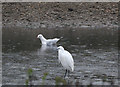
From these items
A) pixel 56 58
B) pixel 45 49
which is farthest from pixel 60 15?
pixel 56 58

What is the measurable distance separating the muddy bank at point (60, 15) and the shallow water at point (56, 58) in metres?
1.41

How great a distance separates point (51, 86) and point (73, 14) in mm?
15344

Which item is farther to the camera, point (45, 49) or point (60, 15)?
point (60, 15)

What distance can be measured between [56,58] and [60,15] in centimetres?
1040

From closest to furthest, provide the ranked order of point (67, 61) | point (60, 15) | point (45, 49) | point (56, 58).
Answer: point (67, 61)
point (56, 58)
point (45, 49)
point (60, 15)

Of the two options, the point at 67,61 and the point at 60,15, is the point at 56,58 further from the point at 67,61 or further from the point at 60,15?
the point at 60,15

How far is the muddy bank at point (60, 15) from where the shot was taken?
25328 mm

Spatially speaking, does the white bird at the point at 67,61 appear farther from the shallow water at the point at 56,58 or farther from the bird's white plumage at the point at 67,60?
the shallow water at the point at 56,58

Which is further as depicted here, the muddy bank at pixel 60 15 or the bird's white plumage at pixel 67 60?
the muddy bank at pixel 60 15

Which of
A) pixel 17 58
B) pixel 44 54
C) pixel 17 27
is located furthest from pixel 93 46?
pixel 17 27

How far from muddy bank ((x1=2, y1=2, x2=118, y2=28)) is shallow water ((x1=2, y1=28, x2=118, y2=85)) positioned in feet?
4.62

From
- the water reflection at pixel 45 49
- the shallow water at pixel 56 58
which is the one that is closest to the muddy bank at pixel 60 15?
the shallow water at pixel 56 58

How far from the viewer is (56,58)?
16.1 metres

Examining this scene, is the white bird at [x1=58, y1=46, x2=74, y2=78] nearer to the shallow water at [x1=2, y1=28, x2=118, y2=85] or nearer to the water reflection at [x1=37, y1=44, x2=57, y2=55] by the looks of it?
the shallow water at [x1=2, y1=28, x2=118, y2=85]
